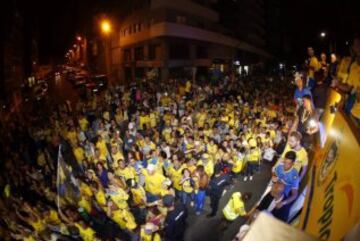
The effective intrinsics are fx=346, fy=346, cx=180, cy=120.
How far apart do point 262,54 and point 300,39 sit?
1145 centimetres

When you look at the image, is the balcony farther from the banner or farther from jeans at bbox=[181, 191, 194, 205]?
the banner

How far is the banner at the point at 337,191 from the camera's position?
10.7 ft

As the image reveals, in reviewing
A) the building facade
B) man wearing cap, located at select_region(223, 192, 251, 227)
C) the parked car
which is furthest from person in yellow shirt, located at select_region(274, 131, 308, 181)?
the building facade

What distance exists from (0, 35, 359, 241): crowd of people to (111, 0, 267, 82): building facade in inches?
765

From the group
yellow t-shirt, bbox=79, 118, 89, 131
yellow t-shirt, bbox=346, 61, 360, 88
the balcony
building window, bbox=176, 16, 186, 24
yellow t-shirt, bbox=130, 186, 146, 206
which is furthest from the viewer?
building window, bbox=176, 16, 186, 24

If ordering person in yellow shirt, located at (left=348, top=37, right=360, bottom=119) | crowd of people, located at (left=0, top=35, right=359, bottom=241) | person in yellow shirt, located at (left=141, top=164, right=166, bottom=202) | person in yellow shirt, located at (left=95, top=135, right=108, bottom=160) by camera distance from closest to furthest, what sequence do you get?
person in yellow shirt, located at (left=348, top=37, right=360, bottom=119) < crowd of people, located at (left=0, top=35, right=359, bottom=241) < person in yellow shirt, located at (left=141, top=164, right=166, bottom=202) < person in yellow shirt, located at (left=95, top=135, right=108, bottom=160)

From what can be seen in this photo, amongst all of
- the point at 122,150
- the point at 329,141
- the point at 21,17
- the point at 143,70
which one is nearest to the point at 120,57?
the point at 143,70

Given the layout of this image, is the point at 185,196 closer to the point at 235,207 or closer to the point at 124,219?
the point at 235,207

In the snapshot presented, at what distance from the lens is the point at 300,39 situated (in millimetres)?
62812

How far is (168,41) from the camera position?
36344mm

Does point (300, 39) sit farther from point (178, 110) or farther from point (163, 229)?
point (163, 229)

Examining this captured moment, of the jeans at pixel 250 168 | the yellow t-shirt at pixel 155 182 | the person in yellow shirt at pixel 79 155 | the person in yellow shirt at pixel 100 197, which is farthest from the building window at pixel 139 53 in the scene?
the person in yellow shirt at pixel 100 197

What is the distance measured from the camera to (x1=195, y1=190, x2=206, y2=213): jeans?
9906mm

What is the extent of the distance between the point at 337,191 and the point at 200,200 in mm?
6619
